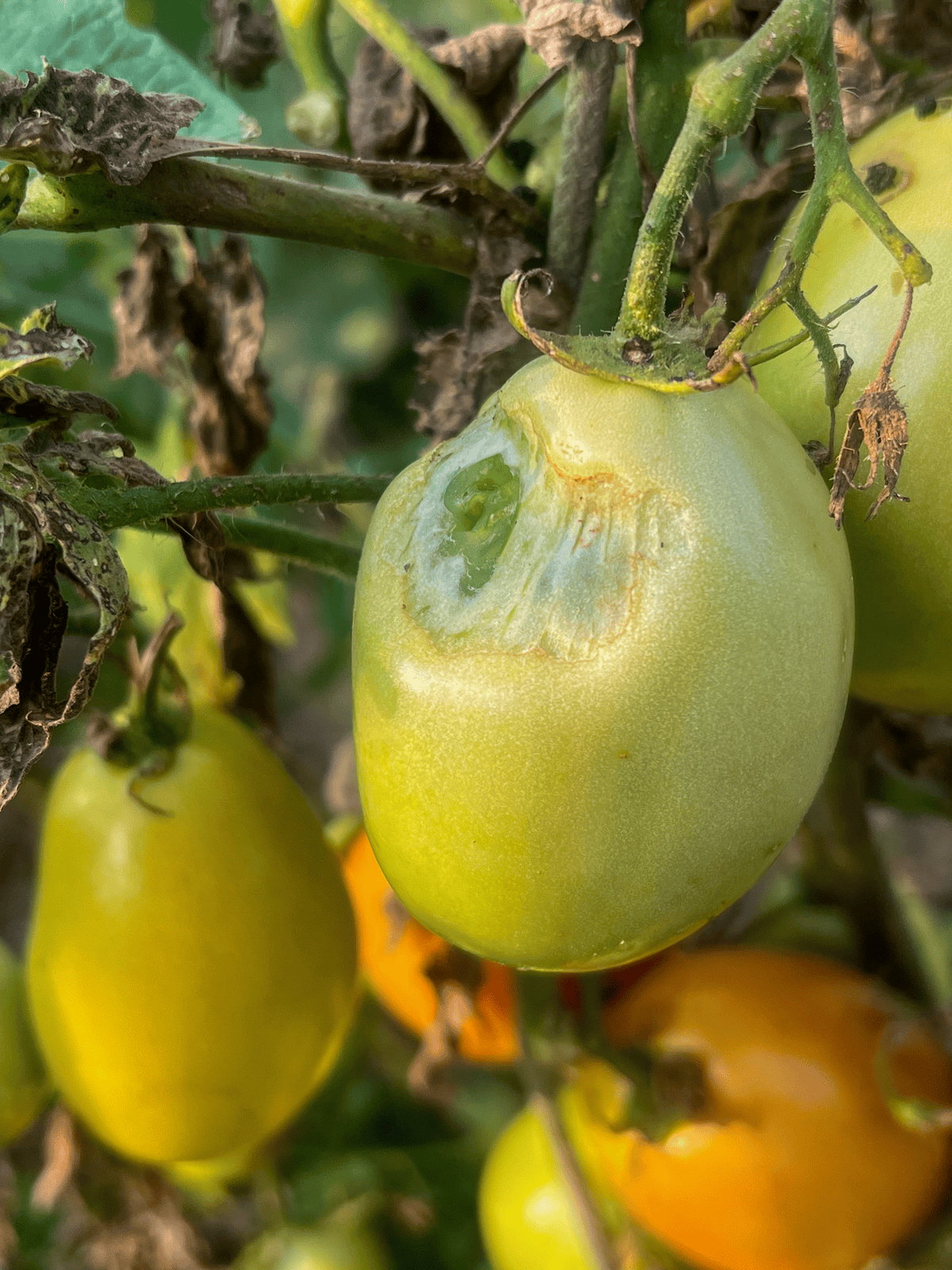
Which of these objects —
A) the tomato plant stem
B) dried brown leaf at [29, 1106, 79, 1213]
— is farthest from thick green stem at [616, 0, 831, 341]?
dried brown leaf at [29, 1106, 79, 1213]

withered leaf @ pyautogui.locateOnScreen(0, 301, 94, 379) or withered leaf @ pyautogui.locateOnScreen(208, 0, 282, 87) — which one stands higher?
withered leaf @ pyautogui.locateOnScreen(208, 0, 282, 87)

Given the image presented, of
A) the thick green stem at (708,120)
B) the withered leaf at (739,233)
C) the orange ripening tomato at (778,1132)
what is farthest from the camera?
the orange ripening tomato at (778,1132)

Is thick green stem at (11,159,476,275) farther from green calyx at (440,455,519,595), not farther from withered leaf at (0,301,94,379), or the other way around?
green calyx at (440,455,519,595)

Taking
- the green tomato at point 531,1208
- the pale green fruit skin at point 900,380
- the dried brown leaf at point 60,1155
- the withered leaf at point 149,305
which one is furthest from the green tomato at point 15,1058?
the pale green fruit skin at point 900,380

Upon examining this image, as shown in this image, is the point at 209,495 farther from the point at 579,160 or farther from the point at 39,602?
the point at 579,160

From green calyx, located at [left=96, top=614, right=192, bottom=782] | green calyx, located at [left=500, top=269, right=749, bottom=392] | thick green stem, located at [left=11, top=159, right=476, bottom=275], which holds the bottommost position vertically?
green calyx, located at [left=96, top=614, right=192, bottom=782]

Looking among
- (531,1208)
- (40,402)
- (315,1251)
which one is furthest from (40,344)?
(315,1251)

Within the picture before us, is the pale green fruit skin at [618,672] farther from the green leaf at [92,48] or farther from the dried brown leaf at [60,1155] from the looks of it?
the dried brown leaf at [60,1155]

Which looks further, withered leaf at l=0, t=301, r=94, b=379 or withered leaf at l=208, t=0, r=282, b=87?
withered leaf at l=208, t=0, r=282, b=87
